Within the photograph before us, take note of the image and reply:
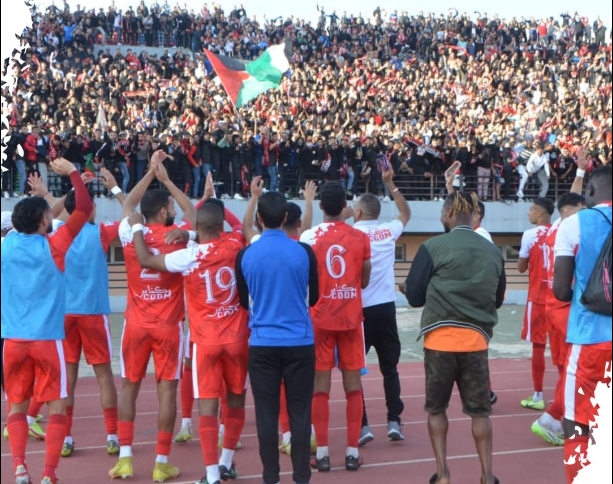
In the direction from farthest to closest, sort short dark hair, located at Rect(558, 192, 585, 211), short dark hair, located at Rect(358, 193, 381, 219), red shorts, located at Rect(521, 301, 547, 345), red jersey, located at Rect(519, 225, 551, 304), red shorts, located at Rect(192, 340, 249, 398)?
red shorts, located at Rect(521, 301, 547, 345)
red jersey, located at Rect(519, 225, 551, 304)
short dark hair, located at Rect(558, 192, 585, 211)
short dark hair, located at Rect(358, 193, 381, 219)
red shorts, located at Rect(192, 340, 249, 398)

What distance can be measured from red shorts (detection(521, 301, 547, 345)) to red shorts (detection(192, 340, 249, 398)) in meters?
3.48

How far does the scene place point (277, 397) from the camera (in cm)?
520

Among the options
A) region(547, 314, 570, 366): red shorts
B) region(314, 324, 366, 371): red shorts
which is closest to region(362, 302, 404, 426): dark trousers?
region(314, 324, 366, 371): red shorts

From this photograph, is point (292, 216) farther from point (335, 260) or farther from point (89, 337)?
point (89, 337)

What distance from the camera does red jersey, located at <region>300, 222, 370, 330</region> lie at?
6.03 metres

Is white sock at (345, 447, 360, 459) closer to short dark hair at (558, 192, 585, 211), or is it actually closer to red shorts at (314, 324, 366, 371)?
red shorts at (314, 324, 366, 371)

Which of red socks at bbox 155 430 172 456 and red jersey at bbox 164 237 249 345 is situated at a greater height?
red jersey at bbox 164 237 249 345

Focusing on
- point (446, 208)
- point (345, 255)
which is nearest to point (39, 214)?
point (345, 255)

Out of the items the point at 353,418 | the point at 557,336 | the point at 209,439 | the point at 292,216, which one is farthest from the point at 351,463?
the point at 557,336

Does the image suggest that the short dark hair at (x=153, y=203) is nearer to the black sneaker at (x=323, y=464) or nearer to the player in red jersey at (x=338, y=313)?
the player in red jersey at (x=338, y=313)

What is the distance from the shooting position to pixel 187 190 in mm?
19516

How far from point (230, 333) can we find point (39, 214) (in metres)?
1.41

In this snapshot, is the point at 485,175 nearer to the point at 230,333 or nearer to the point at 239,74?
the point at 239,74

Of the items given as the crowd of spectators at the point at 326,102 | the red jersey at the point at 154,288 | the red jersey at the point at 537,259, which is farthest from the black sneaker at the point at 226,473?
the crowd of spectators at the point at 326,102
